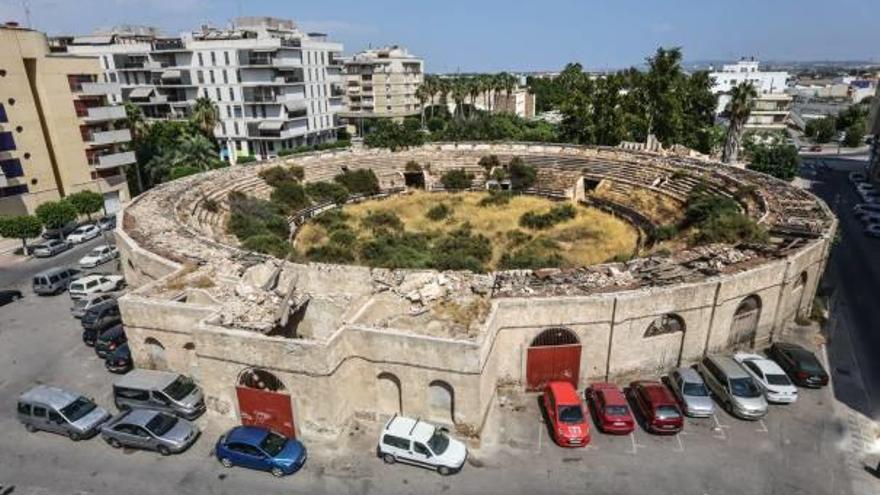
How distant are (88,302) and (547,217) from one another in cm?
3487

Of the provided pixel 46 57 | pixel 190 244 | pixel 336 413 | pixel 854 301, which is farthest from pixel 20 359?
pixel 854 301

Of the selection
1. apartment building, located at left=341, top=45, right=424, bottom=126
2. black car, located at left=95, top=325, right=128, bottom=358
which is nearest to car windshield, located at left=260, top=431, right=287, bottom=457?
black car, located at left=95, top=325, right=128, bottom=358

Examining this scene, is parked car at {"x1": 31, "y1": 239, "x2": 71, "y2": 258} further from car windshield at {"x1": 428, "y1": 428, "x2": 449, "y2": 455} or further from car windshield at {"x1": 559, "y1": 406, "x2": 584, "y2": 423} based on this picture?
car windshield at {"x1": 559, "y1": 406, "x2": 584, "y2": 423}

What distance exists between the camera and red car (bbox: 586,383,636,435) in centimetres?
2045

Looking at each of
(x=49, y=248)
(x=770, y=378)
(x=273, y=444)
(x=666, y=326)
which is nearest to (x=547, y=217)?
(x=666, y=326)

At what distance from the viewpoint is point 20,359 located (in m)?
27.2

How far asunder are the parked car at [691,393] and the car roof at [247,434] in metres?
16.8

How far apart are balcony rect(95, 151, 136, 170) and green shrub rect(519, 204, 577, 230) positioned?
4163 centimetres

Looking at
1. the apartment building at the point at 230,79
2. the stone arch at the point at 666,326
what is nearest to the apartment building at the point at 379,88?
the apartment building at the point at 230,79

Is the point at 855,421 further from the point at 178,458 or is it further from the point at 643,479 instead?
the point at 178,458

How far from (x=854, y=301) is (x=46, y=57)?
67002mm

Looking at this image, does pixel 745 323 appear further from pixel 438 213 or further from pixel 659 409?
pixel 438 213

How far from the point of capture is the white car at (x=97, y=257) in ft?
130

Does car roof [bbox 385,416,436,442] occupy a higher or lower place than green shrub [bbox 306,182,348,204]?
lower
